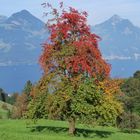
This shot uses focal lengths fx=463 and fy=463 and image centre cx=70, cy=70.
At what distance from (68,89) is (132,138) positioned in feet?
23.6

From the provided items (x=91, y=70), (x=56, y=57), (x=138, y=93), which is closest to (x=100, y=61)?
(x=91, y=70)

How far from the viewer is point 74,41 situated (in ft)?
94.5

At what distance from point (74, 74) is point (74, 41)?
2.06 metres

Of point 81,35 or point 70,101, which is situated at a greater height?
point 81,35

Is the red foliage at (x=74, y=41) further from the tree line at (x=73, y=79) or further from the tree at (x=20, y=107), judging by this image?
the tree at (x=20, y=107)

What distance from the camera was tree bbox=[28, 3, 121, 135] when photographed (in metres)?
28.0

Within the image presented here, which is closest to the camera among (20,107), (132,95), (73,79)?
(73,79)

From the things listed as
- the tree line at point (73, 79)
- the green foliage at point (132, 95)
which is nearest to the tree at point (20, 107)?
the green foliage at point (132, 95)

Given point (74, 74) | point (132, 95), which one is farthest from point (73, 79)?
point (132, 95)

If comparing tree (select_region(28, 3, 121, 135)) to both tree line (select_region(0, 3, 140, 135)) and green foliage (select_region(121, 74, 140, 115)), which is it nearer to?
tree line (select_region(0, 3, 140, 135))

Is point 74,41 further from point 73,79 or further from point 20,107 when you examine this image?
point 20,107

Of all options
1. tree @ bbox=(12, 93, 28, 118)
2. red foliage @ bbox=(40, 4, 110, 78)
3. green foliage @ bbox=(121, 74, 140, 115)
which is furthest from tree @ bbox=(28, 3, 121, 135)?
tree @ bbox=(12, 93, 28, 118)

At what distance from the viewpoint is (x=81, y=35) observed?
29188mm

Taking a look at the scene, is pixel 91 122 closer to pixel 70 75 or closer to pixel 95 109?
pixel 95 109
